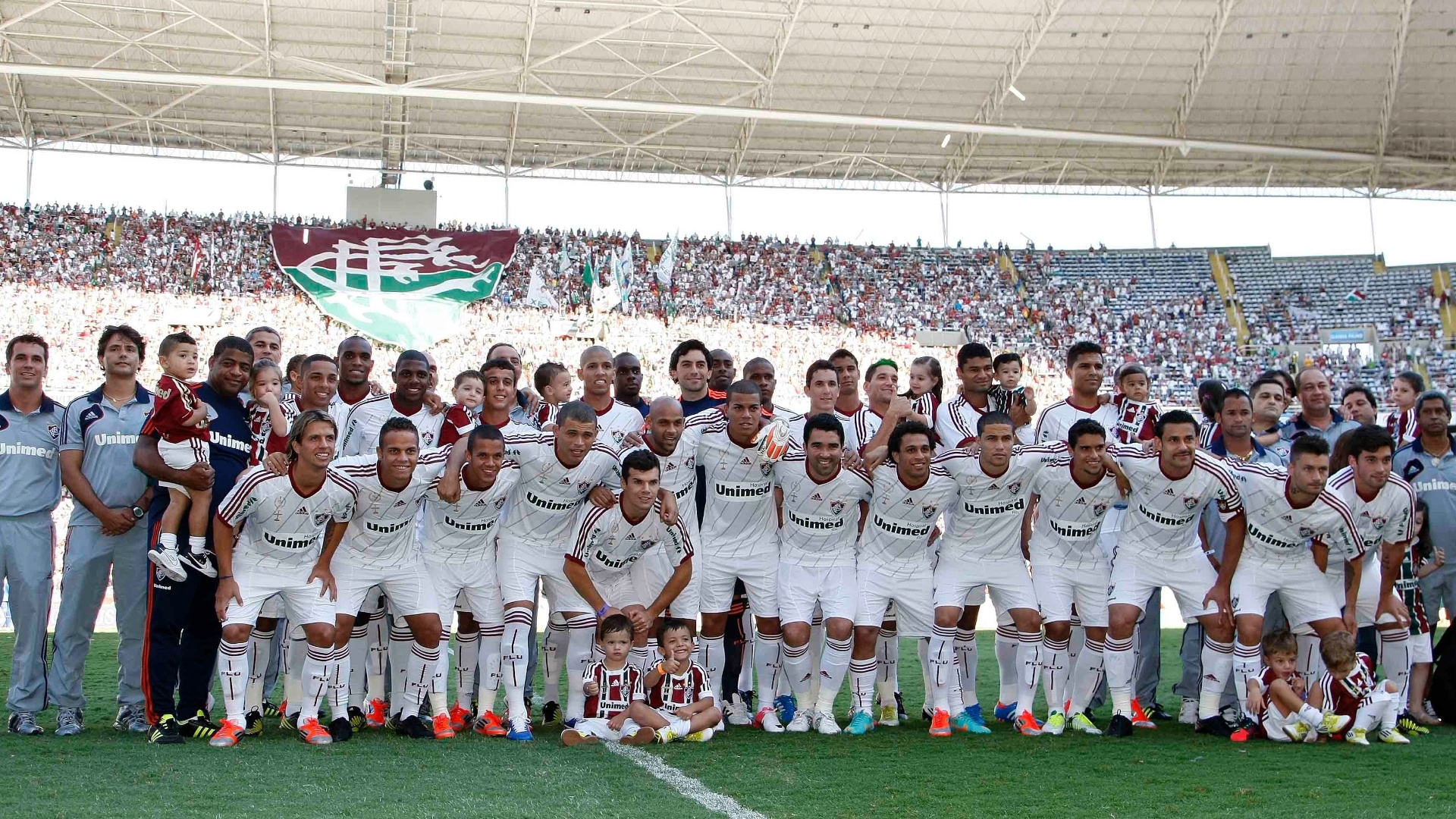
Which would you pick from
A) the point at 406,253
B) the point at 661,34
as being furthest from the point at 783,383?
the point at 406,253

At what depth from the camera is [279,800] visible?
16.1 feet

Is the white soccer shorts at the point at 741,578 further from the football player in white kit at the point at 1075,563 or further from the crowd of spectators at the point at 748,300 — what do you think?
the crowd of spectators at the point at 748,300

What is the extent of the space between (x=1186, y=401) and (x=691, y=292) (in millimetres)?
12881

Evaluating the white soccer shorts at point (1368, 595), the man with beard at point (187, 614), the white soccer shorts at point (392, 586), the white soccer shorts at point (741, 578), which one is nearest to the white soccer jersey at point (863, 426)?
the white soccer shorts at point (741, 578)

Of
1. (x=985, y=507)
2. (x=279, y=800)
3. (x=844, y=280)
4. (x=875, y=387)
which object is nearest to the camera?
(x=279, y=800)

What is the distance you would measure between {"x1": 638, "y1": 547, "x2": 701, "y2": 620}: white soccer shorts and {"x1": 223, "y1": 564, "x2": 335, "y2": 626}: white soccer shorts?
1.73m

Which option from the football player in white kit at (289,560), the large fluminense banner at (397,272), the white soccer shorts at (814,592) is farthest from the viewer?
the large fluminense banner at (397,272)

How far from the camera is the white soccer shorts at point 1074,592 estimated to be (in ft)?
23.2

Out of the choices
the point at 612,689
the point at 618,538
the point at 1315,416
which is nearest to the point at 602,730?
the point at 612,689

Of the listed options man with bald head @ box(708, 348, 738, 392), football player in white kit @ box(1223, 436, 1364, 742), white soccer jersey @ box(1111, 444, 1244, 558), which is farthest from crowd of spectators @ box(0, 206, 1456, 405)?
football player in white kit @ box(1223, 436, 1364, 742)

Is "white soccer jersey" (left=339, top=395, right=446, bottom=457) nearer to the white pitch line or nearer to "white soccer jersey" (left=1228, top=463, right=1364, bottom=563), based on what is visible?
the white pitch line

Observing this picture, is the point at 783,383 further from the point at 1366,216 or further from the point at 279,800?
the point at 279,800

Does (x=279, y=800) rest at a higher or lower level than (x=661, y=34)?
lower

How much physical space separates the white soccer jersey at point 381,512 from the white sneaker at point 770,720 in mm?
2127
